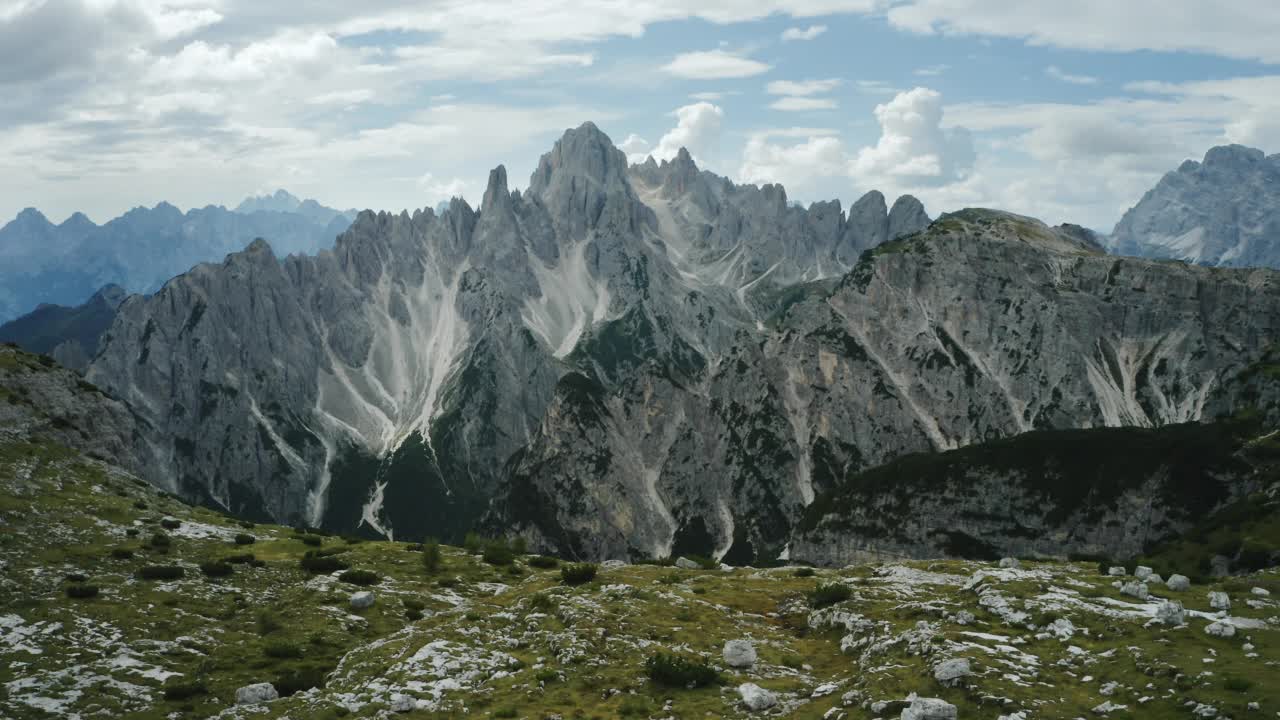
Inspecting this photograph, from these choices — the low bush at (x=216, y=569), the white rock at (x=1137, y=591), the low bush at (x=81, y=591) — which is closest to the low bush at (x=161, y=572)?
the low bush at (x=216, y=569)

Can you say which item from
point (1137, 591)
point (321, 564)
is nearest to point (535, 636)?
point (321, 564)

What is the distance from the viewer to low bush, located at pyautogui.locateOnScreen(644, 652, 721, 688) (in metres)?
35.2

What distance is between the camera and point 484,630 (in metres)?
43.2

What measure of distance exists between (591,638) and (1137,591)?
28.0 m

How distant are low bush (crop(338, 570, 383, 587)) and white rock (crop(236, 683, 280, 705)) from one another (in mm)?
18642

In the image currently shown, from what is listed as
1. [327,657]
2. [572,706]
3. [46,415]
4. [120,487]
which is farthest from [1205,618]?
[46,415]

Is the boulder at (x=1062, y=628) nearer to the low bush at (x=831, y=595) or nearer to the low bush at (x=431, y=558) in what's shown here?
the low bush at (x=831, y=595)

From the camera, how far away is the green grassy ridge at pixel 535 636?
32.3 metres

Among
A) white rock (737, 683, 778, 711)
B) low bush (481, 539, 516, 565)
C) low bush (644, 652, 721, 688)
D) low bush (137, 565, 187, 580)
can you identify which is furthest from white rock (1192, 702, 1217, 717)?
low bush (137, 565, 187, 580)

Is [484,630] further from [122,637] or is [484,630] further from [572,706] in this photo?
[122,637]

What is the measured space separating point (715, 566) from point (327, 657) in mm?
32432

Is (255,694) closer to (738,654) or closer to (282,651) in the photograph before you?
(282,651)

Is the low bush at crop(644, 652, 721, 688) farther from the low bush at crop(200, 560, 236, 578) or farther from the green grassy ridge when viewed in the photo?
the low bush at crop(200, 560, 236, 578)

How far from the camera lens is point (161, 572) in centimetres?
5191
